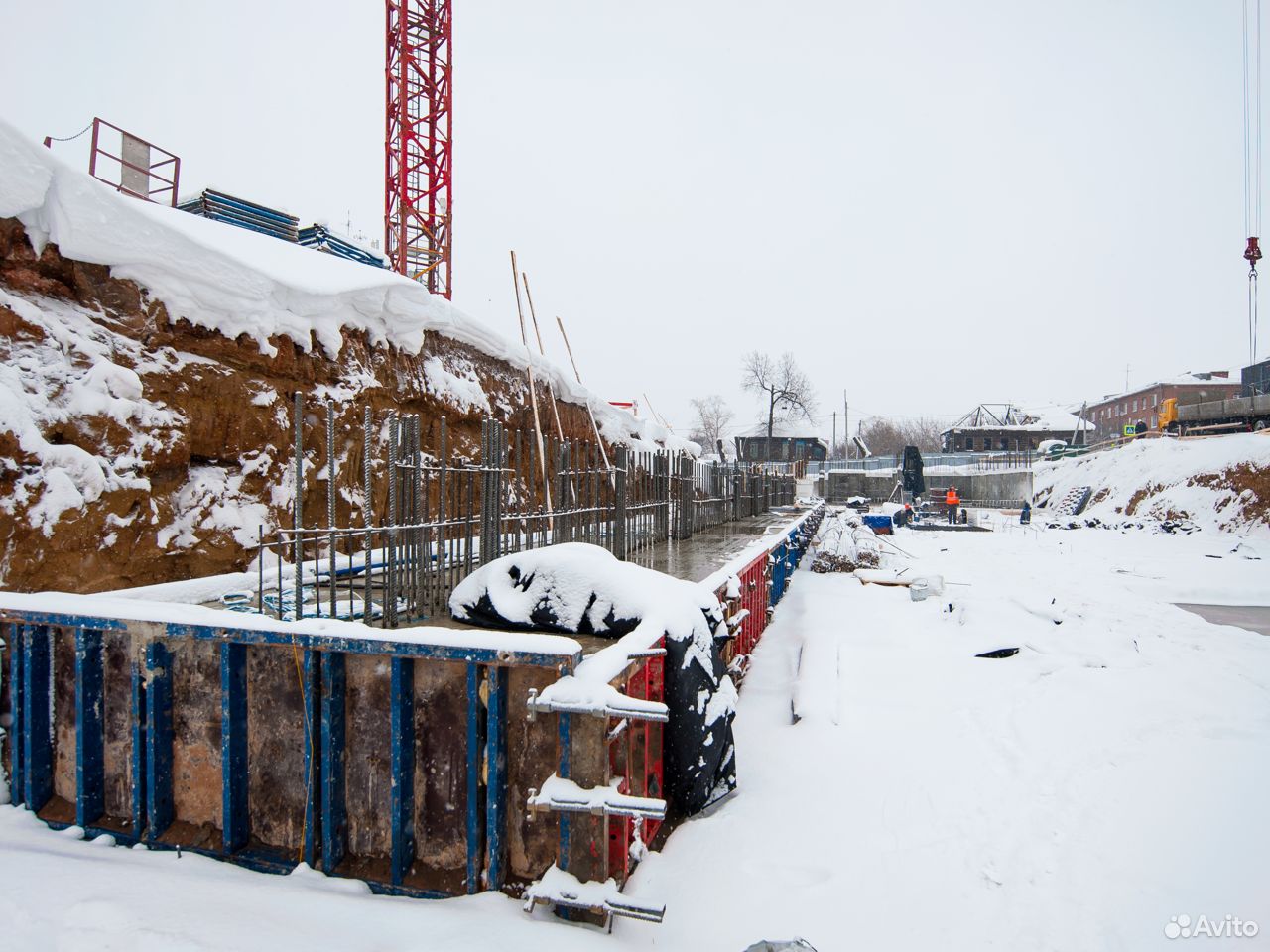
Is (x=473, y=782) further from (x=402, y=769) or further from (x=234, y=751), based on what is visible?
(x=234, y=751)

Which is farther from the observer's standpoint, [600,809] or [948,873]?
[948,873]

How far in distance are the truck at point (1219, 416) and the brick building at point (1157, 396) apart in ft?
80.8

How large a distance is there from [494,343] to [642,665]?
10927 millimetres

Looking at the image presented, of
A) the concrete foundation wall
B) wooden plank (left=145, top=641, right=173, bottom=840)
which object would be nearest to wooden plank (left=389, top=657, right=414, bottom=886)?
wooden plank (left=145, top=641, right=173, bottom=840)

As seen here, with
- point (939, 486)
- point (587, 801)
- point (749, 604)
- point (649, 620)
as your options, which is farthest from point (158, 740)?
point (939, 486)

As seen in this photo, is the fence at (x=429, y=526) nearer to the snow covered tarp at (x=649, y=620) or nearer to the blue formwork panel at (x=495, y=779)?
the snow covered tarp at (x=649, y=620)

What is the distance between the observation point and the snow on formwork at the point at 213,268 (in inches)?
260

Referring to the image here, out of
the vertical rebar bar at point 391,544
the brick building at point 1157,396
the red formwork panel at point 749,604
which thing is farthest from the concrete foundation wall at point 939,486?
the vertical rebar bar at point 391,544

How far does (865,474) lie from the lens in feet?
153

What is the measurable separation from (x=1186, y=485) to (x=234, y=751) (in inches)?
1308

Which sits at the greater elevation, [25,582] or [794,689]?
[25,582]

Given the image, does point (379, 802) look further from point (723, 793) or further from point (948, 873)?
point (948, 873)

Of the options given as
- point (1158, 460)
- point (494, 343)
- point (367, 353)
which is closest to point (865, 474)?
point (1158, 460)

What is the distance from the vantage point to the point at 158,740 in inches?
149
